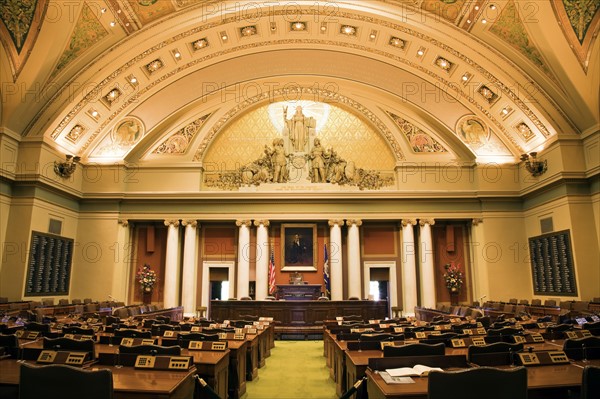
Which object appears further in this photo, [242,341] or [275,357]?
[275,357]

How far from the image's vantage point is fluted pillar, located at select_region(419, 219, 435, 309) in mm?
17953

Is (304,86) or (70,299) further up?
(304,86)

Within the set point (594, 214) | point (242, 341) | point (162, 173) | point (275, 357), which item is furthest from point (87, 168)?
point (594, 214)

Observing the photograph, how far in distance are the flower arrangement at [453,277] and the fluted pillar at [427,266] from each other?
28.6 inches

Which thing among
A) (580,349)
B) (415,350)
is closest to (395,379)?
(415,350)

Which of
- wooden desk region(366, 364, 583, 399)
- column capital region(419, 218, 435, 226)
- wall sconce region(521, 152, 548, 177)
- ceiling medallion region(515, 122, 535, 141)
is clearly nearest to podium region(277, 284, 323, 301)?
column capital region(419, 218, 435, 226)

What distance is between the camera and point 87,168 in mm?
18297

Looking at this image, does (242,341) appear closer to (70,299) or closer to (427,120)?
(70,299)

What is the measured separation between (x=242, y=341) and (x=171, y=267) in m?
12.2

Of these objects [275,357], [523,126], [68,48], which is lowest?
[275,357]

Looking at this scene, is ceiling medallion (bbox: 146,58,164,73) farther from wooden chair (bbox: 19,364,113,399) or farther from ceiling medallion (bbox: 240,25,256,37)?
wooden chair (bbox: 19,364,113,399)

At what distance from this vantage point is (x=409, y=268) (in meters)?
18.2

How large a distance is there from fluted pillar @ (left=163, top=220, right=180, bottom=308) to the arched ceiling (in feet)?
9.90

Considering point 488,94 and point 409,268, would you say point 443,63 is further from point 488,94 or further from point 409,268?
point 409,268
